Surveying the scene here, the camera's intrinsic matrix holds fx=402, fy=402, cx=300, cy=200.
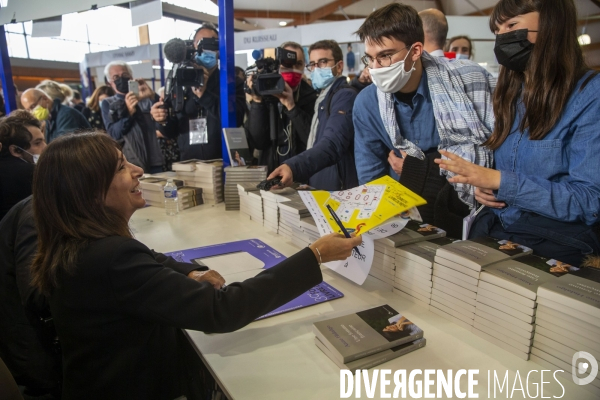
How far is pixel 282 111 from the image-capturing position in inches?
102

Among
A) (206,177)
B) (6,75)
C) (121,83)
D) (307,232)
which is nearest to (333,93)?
(206,177)

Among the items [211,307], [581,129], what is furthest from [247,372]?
[581,129]

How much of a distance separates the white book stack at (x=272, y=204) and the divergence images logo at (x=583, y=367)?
1201 mm

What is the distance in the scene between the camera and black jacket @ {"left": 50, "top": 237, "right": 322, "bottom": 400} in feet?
3.01

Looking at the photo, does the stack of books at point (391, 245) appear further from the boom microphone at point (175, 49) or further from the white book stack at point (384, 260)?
the boom microphone at point (175, 49)

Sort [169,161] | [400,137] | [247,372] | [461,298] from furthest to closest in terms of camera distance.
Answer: [169,161], [400,137], [461,298], [247,372]

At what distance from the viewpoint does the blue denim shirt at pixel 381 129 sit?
1648 millimetres

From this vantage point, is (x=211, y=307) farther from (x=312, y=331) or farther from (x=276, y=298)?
(x=312, y=331)

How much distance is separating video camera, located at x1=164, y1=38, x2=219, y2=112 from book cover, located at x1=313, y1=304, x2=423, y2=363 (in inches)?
81.3

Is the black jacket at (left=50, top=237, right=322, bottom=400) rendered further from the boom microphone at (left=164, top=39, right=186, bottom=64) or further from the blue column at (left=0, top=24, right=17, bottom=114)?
the blue column at (left=0, top=24, right=17, bottom=114)

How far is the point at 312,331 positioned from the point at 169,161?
113 inches

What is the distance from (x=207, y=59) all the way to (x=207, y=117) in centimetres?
38

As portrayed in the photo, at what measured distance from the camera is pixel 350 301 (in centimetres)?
124

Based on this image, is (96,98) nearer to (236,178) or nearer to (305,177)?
(236,178)
